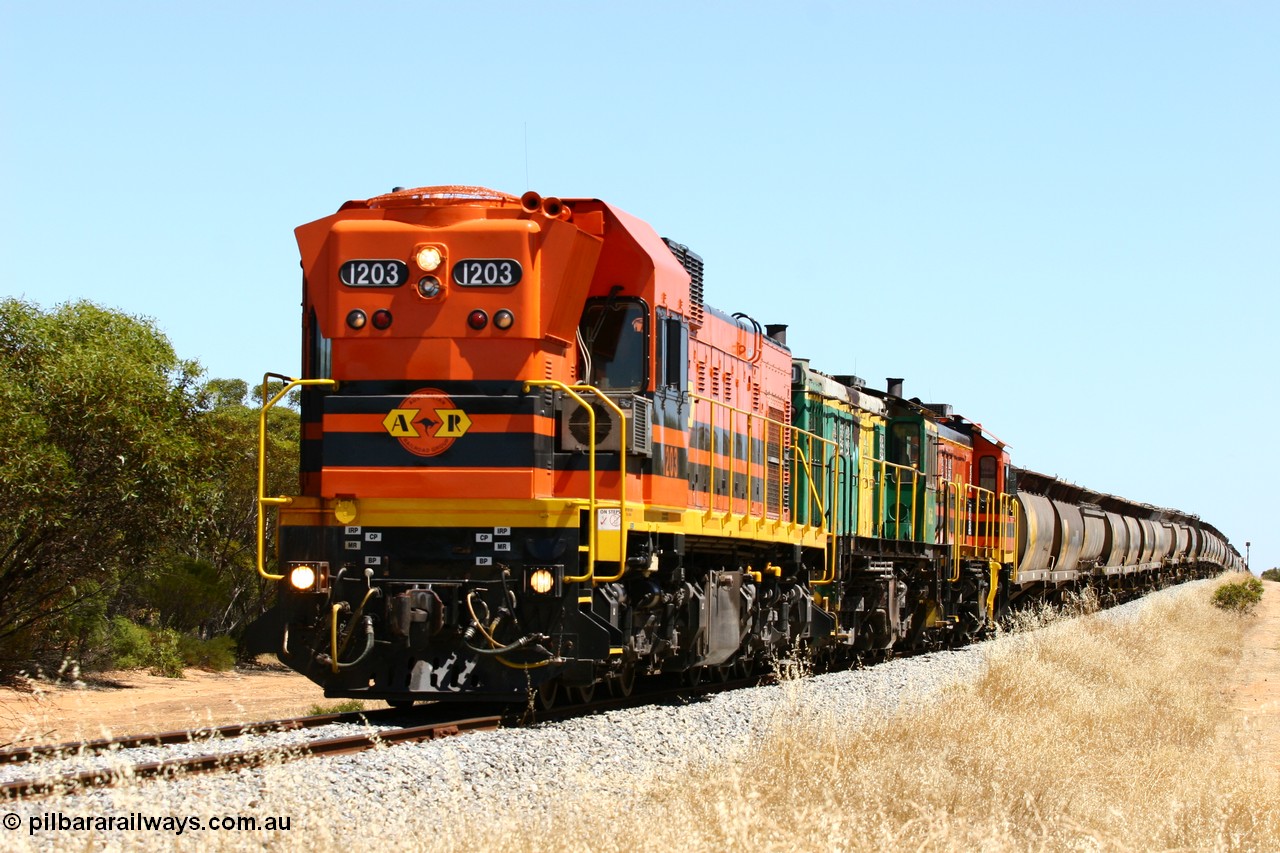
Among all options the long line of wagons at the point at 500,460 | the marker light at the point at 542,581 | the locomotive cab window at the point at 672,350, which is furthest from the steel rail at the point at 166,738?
the locomotive cab window at the point at 672,350

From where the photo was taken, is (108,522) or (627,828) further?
(108,522)

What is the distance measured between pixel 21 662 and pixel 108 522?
2.79 metres

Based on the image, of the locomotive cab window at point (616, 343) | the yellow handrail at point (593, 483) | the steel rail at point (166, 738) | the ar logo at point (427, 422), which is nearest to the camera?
the steel rail at point (166, 738)

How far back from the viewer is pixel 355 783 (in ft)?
27.8

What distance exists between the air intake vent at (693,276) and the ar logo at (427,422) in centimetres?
307

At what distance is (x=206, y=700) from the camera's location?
29.5 meters

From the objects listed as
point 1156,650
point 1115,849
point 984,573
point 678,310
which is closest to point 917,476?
point 984,573

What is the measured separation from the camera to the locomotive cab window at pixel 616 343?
12.8 m

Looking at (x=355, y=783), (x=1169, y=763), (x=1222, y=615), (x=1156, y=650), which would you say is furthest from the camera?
(x=1222, y=615)

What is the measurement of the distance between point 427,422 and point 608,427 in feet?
4.74

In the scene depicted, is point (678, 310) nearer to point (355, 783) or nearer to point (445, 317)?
point (445, 317)

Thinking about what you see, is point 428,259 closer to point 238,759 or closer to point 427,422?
point 427,422

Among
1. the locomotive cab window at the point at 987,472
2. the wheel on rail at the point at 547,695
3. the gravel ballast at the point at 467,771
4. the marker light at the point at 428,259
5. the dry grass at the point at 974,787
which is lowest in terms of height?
the dry grass at the point at 974,787

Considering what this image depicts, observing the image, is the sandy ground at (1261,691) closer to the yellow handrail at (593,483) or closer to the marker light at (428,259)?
the yellow handrail at (593,483)
